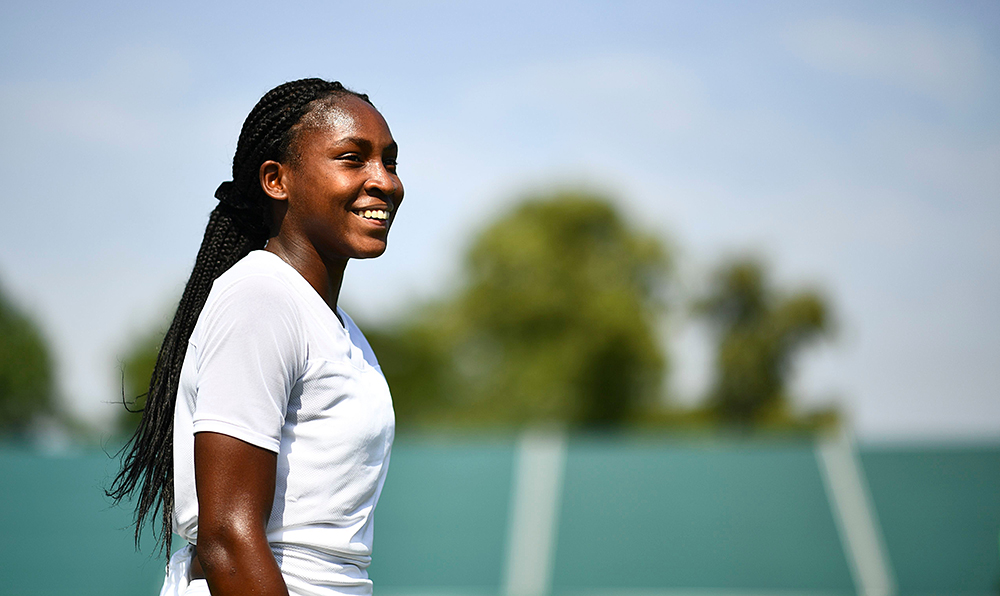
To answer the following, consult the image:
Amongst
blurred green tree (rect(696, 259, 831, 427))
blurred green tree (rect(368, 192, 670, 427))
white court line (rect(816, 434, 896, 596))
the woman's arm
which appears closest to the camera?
the woman's arm

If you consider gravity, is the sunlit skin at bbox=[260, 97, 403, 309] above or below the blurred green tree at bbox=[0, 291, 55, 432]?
below

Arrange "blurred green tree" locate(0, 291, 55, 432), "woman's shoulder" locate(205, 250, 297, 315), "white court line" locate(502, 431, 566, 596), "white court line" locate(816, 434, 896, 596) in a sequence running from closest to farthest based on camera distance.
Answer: "woman's shoulder" locate(205, 250, 297, 315), "white court line" locate(816, 434, 896, 596), "white court line" locate(502, 431, 566, 596), "blurred green tree" locate(0, 291, 55, 432)

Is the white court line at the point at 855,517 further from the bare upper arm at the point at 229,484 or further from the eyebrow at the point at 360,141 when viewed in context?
the bare upper arm at the point at 229,484

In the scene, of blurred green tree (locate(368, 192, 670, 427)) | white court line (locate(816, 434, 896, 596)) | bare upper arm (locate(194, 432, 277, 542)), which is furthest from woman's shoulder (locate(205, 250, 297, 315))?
blurred green tree (locate(368, 192, 670, 427))

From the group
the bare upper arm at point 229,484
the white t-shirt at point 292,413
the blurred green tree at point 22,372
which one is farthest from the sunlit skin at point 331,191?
the blurred green tree at point 22,372

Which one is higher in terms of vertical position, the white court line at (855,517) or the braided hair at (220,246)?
the white court line at (855,517)

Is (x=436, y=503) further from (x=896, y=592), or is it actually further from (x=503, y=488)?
(x=896, y=592)

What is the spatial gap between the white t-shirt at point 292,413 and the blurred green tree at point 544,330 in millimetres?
40672

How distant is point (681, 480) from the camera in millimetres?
10523

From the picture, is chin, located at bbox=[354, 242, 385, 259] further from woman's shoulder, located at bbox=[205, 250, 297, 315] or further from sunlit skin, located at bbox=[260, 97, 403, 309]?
woman's shoulder, located at bbox=[205, 250, 297, 315]

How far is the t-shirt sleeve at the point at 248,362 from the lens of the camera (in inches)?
69.0

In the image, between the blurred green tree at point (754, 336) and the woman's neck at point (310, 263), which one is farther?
the blurred green tree at point (754, 336)

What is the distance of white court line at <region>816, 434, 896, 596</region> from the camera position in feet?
33.0

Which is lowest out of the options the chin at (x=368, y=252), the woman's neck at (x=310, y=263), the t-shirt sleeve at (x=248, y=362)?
the t-shirt sleeve at (x=248, y=362)
